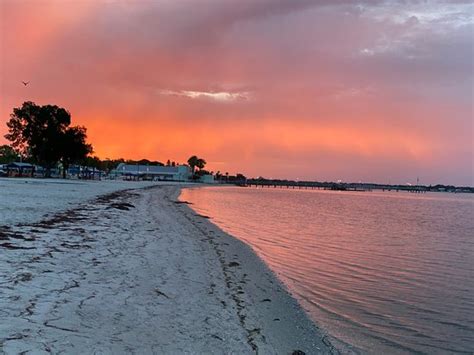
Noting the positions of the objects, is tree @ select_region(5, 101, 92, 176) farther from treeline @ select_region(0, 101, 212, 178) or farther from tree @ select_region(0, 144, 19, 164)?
tree @ select_region(0, 144, 19, 164)

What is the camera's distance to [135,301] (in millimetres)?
6945

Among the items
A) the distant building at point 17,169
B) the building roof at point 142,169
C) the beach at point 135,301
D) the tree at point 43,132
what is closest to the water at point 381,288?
the beach at point 135,301

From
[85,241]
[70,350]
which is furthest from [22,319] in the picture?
[85,241]

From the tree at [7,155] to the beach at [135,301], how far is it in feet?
493

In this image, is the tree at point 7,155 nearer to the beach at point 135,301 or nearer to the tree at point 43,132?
the tree at point 43,132

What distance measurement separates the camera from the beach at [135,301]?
17.1ft

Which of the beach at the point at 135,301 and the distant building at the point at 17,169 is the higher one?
the distant building at the point at 17,169

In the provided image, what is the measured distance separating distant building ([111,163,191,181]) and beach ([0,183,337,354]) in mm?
164132

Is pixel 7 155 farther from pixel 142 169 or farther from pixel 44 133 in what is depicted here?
pixel 44 133

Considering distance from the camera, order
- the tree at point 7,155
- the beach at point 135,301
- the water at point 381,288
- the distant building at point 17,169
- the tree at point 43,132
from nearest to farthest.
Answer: the beach at point 135,301 → the water at point 381,288 → the tree at point 43,132 → the distant building at point 17,169 → the tree at point 7,155

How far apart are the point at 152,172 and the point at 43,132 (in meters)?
96.3

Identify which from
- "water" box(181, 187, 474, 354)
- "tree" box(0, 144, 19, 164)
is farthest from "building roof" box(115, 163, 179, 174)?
"water" box(181, 187, 474, 354)

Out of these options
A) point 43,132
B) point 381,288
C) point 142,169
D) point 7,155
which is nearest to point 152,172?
point 142,169

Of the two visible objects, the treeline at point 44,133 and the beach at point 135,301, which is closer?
the beach at point 135,301
